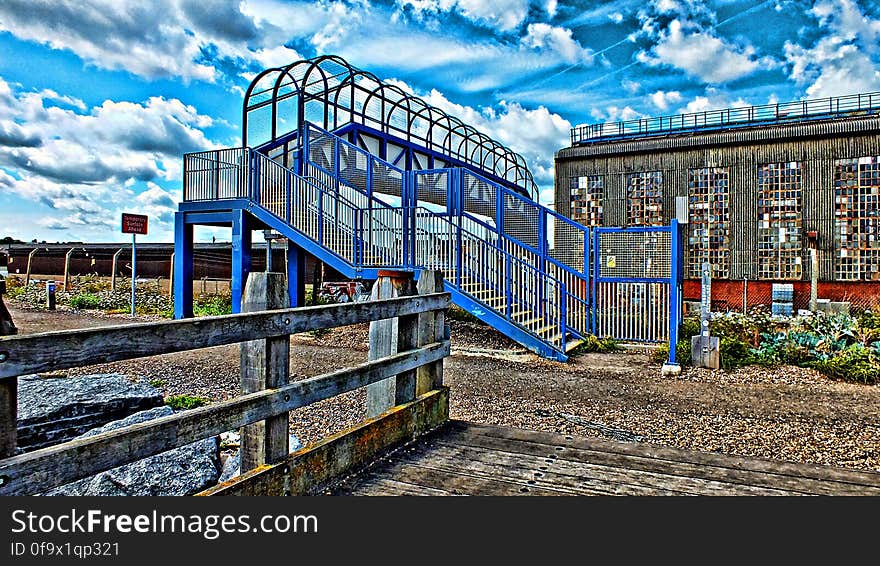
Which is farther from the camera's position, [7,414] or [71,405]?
[71,405]

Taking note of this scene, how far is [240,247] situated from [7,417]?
39.2 feet

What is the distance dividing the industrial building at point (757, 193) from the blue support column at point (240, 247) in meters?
11.5

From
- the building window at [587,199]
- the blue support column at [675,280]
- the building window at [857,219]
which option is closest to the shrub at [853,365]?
the blue support column at [675,280]

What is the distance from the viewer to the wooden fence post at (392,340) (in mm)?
3898

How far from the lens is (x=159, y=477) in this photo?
10.6 ft

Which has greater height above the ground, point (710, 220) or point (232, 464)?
point (710, 220)

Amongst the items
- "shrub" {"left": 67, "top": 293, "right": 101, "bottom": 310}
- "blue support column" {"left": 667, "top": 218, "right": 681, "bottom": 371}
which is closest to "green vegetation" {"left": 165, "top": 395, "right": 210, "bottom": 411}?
"blue support column" {"left": 667, "top": 218, "right": 681, "bottom": 371}

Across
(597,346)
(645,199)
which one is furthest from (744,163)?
Result: (597,346)

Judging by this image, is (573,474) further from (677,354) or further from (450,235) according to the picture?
(450,235)

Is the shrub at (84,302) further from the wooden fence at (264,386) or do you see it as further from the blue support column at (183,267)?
the wooden fence at (264,386)

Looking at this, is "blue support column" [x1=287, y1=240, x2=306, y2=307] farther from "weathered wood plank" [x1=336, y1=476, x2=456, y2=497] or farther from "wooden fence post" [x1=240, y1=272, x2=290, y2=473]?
"wooden fence post" [x1=240, y1=272, x2=290, y2=473]

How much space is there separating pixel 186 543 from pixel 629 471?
87.2 inches

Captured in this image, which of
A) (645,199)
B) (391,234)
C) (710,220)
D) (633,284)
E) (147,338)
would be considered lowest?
(147,338)

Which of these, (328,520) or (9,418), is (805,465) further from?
(9,418)
